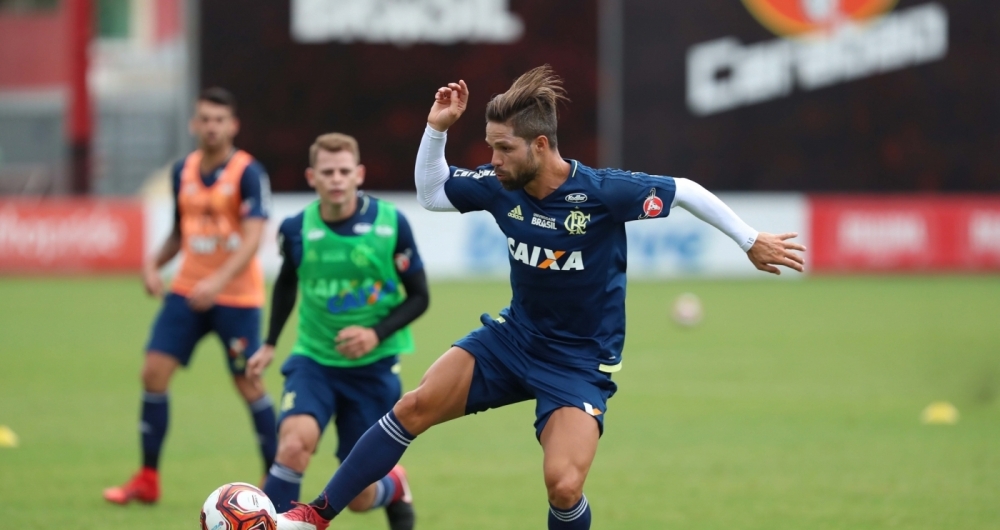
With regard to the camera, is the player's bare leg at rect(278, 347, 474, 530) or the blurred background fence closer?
the player's bare leg at rect(278, 347, 474, 530)

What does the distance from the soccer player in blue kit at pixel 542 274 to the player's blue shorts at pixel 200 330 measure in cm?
235

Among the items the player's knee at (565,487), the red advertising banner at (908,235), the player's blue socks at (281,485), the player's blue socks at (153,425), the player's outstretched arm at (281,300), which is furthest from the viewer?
the red advertising banner at (908,235)

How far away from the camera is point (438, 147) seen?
5.89 metres

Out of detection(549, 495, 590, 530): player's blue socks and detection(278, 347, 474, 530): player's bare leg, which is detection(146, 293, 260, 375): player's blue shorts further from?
detection(549, 495, 590, 530): player's blue socks

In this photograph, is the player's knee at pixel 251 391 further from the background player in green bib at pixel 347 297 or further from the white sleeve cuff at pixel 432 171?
the white sleeve cuff at pixel 432 171

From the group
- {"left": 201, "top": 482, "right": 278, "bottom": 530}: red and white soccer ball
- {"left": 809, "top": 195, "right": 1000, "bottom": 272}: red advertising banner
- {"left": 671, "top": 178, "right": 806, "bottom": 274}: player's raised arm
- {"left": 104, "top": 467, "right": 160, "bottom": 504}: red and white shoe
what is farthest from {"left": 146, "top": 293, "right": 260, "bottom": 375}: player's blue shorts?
{"left": 809, "top": 195, "right": 1000, "bottom": 272}: red advertising banner

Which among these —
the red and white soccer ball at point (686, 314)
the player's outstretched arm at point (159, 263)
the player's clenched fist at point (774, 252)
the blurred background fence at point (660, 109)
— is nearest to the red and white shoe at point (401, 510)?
the player's clenched fist at point (774, 252)

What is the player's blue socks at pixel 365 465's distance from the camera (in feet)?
18.7

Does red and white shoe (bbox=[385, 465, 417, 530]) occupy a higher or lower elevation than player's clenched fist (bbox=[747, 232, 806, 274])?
lower

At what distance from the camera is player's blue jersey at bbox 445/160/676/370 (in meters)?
5.74

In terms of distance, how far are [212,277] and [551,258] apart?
2926 mm

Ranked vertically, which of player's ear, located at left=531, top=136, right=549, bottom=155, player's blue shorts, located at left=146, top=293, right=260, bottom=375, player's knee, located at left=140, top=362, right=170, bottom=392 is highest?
player's ear, located at left=531, top=136, right=549, bottom=155

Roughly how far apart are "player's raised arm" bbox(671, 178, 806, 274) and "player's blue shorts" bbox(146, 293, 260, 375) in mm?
3201

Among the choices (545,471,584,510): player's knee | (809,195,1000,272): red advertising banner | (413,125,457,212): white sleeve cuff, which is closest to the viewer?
(545,471,584,510): player's knee
